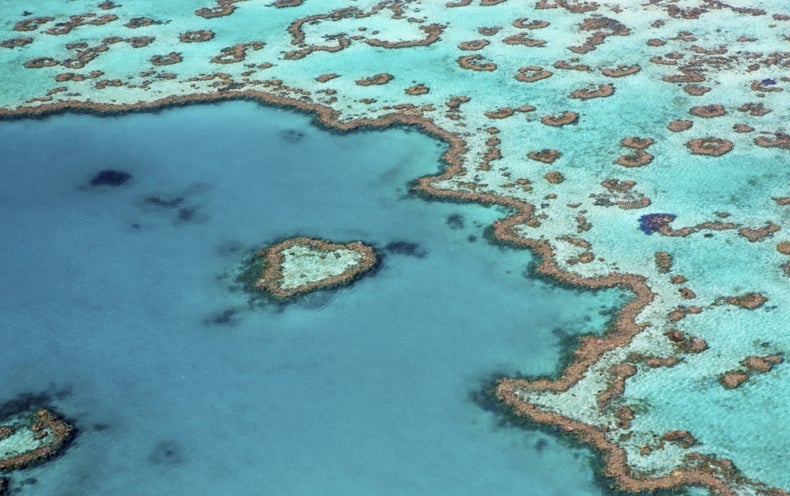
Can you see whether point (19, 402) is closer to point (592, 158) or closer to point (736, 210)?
point (592, 158)

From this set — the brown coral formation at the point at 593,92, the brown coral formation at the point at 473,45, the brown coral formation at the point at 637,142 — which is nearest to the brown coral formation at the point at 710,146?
the brown coral formation at the point at 637,142

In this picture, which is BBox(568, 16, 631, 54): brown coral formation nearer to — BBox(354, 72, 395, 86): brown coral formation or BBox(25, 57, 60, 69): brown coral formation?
BBox(354, 72, 395, 86): brown coral formation

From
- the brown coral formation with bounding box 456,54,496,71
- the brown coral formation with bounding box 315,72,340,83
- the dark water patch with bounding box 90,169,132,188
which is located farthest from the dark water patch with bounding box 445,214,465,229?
the dark water patch with bounding box 90,169,132,188

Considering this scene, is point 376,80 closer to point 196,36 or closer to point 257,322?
point 196,36

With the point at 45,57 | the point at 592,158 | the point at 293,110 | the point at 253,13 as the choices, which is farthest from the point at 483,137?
the point at 45,57

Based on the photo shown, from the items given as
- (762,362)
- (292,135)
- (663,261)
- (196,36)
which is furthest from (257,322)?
(196,36)

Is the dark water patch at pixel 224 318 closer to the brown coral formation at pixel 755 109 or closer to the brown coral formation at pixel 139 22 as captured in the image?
the brown coral formation at pixel 755 109

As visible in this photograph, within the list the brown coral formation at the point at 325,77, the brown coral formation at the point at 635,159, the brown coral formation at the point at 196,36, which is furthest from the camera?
the brown coral formation at the point at 196,36
